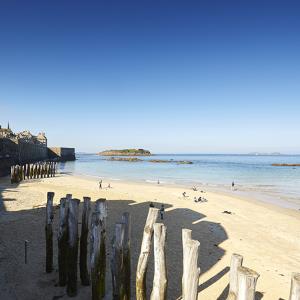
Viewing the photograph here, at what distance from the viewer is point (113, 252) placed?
595 centimetres

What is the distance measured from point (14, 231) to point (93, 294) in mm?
6665

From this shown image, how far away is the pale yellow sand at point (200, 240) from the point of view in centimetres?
727

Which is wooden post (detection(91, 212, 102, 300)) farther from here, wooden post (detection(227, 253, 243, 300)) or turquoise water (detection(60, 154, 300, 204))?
turquoise water (detection(60, 154, 300, 204))

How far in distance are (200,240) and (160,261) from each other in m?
6.37

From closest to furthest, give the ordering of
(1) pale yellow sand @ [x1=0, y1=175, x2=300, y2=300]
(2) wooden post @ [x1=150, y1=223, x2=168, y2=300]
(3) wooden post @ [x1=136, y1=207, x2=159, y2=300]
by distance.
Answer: (2) wooden post @ [x1=150, y1=223, x2=168, y2=300] → (3) wooden post @ [x1=136, y1=207, x2=159, y2=300] → (1) pale yellow sand @ [x1=0, y1=175, x2=300, y2=300]

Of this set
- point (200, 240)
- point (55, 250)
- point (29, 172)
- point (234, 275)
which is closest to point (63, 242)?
point (55, 250)

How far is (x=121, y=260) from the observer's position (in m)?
5.92

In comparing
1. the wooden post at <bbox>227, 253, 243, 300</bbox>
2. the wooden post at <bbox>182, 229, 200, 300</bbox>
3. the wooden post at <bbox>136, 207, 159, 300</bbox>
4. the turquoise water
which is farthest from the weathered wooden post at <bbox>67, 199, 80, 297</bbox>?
the turquoise water

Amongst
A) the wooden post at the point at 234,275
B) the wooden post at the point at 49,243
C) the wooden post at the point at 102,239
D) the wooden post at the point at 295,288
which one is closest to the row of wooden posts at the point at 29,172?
the wooden post at the point at 49,243

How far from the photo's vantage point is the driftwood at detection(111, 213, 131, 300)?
588cm

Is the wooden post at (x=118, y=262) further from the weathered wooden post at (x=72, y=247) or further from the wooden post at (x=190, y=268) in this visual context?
the wooden post at (x=190, y=268)

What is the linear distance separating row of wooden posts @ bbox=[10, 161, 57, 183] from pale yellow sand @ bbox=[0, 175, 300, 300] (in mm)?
8016

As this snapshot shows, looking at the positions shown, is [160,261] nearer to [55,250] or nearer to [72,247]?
[72,247]

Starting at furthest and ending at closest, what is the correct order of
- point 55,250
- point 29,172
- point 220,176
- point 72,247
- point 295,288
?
1. point 220,176
2. point 29,172
3. point 55,250
4. point 72,247
5. point 295,288
